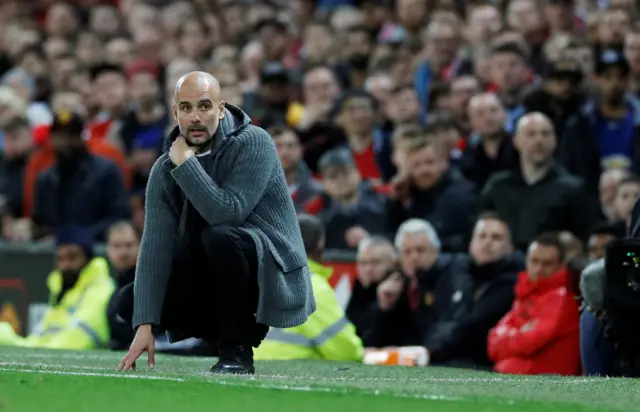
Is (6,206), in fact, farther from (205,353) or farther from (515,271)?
(515,271)

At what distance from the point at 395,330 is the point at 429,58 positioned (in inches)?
161

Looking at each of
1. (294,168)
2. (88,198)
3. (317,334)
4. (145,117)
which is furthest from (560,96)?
(145,117)

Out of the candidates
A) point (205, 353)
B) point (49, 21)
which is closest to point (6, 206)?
point (205, 353)

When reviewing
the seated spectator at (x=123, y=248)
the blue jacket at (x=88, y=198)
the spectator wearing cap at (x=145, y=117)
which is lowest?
the seated spectator at (x=123, y=248)

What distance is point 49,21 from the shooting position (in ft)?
69.7

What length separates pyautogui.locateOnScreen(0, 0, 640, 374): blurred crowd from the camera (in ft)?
39.1

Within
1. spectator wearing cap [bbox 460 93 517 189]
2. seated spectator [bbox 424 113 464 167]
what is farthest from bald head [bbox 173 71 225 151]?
spectator wearing cap [bbox 460 93 517 189]

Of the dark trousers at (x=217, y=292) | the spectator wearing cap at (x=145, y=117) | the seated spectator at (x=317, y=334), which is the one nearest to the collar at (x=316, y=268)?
the seated spectator at (x=317, y=334)

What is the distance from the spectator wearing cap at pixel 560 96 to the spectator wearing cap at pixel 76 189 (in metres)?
4.02

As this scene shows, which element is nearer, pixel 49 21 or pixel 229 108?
pixel 229 108

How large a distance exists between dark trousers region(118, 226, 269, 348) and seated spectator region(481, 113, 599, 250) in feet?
14.6

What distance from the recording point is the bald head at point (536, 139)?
500 inches

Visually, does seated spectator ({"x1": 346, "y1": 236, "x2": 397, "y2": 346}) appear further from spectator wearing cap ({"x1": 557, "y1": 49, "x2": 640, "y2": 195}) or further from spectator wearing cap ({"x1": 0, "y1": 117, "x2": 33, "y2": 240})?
spectator wearing cap ({"x1": 0, "y1": 117, "x2": 33, "y2": 240})

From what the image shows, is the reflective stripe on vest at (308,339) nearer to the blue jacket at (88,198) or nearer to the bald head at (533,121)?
the bald head at (533,121)
